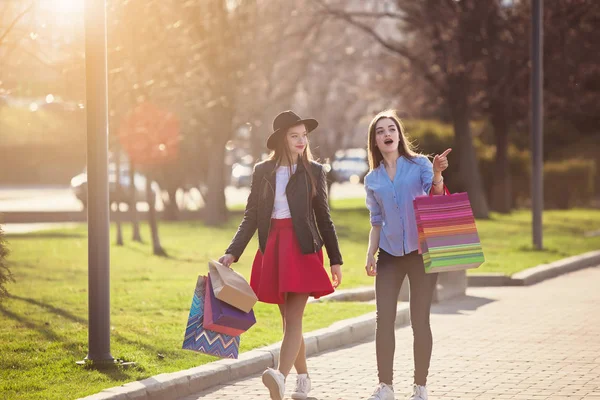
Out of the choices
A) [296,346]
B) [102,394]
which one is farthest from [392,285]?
[102,394]

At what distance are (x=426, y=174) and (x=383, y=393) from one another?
1.37 m

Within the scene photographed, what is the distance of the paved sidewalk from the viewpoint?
823 cm

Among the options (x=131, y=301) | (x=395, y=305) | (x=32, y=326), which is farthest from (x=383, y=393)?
(x=131, y=301)

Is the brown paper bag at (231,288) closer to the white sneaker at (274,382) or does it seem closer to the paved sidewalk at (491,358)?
the white sneaker at (274,382)

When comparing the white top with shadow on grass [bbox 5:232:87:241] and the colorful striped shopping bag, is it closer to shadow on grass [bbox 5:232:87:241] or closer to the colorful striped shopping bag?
the colorful striped shopping bag

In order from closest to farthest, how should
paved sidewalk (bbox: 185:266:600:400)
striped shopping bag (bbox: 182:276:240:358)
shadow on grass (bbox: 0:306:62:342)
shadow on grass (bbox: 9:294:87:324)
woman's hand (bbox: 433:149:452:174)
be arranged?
woman's hand (bbox: 433:149:452:174)
striped shopping bag (bbox: 182:276:240:358)
paved sidewalk (bbox: 185:266:600:400)
shadow on grass (bbox: 0:306:62:342)
shadow on grass (bbox: 9:294:87:324)

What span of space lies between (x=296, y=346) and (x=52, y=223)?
25.3 m

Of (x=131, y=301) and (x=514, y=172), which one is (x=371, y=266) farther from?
(x=514, y=172)

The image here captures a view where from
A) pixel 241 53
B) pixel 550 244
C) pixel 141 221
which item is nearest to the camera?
pixel 550 244

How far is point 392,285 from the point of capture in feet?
24.5

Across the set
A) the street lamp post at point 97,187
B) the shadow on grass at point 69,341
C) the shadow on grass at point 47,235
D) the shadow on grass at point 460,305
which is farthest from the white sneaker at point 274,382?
the shadow on grass at point 47,235

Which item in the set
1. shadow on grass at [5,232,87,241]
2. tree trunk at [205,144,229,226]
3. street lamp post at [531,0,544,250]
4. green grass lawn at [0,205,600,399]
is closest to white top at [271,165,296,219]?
green grass lawn at [0,205,600,399]

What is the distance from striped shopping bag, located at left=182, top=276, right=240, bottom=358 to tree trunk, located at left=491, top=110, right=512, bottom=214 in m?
28.8

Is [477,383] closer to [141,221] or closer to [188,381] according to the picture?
[188,381]
